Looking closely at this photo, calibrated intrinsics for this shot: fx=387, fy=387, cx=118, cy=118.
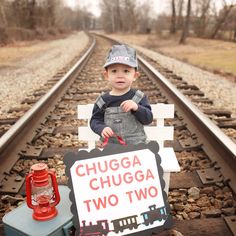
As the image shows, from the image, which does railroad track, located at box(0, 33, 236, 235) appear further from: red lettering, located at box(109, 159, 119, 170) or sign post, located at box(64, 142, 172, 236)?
red lettering, located at box(109, 159, 119, 170)

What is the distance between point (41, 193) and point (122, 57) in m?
1.07

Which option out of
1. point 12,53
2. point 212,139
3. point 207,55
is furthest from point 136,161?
point 12,53

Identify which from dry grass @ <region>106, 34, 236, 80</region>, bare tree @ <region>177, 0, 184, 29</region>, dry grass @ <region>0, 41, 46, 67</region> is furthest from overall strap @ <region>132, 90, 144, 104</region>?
bare tree @ <region>177, 0, 184, 29</region>

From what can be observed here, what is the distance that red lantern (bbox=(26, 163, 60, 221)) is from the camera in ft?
7.45

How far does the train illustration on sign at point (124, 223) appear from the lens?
2260 mm

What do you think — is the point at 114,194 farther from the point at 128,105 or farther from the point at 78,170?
the point at 128,105

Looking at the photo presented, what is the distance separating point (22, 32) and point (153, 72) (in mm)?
28733

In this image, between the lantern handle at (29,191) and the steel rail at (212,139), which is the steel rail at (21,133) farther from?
the steel rail at (212,139)

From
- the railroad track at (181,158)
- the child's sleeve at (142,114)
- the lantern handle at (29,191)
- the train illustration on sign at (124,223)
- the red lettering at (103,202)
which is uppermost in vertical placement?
the child's sleeve at (142,114)

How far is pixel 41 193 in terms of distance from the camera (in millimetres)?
2383

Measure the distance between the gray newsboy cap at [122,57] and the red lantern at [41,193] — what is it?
0.88 m

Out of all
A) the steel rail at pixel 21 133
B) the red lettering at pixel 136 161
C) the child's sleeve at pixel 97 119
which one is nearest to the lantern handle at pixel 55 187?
the red lettering at pixel 136 161

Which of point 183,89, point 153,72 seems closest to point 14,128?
point 183,89

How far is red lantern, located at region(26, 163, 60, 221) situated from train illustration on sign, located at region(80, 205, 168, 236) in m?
0.25
